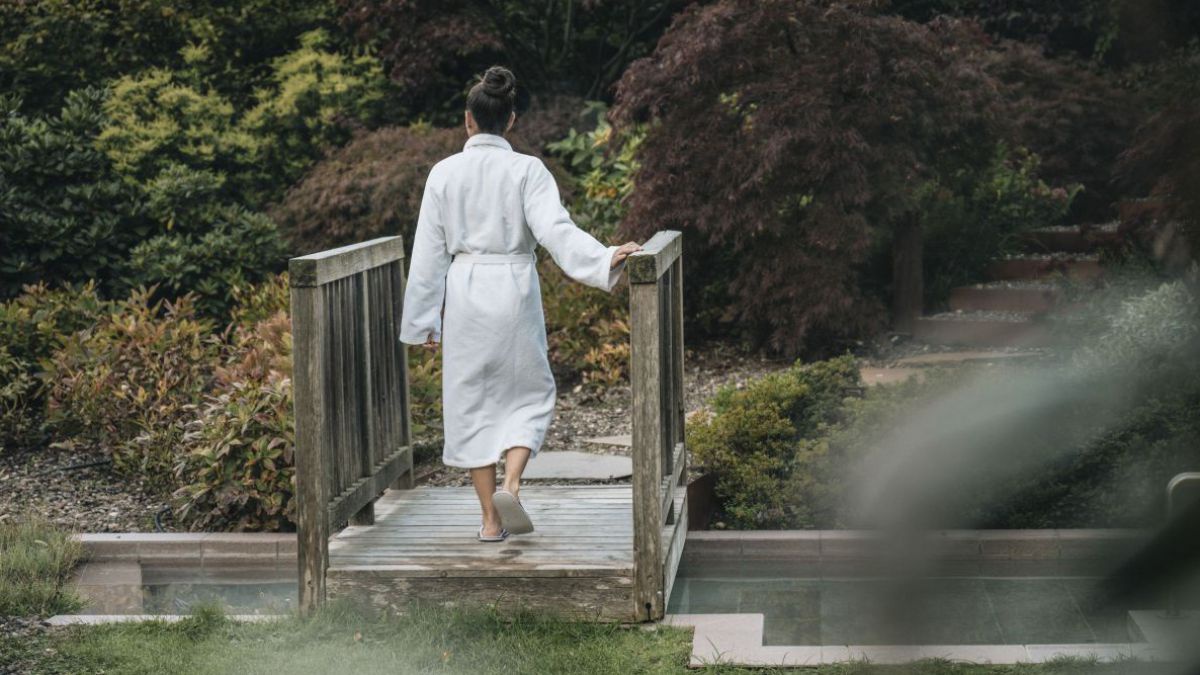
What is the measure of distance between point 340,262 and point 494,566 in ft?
3.37

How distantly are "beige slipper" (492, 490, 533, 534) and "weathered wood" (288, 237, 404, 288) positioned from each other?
83 cm

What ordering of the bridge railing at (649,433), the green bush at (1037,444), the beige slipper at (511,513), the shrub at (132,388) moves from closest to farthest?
the green bush at (1037,444) < the bridge railing at (649,433) < the beige slipper at (511,513) < the shrub at (132,388)

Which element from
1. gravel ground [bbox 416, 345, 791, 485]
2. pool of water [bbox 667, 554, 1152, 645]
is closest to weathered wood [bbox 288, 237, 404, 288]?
gravel ground [bbox 416, 345, 791, 485]

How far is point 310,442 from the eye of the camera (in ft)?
13.1

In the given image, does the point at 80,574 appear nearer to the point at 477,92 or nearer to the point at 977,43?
the point at 477,92

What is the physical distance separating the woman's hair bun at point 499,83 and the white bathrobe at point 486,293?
131 millimetres

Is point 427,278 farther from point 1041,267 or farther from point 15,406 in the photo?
point 1041,267

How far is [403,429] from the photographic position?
525 centimetres

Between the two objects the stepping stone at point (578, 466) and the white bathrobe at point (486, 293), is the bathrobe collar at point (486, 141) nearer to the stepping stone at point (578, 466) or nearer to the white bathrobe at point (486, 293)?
the white bathrobe at point (486, 293)

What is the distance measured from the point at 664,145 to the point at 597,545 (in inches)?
168

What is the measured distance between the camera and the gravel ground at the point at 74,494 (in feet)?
18.4

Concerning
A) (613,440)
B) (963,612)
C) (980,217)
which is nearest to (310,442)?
(613,440)

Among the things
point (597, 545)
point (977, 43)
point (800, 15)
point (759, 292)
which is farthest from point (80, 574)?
point (977, 43)

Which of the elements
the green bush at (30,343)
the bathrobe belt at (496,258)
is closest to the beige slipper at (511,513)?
the bathrobe belt at (496,258)
